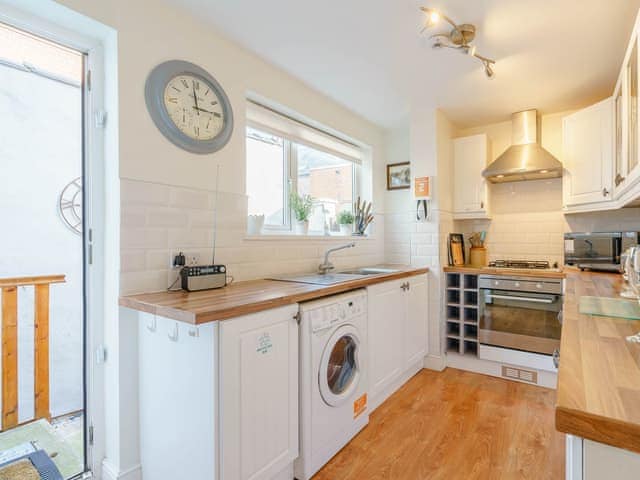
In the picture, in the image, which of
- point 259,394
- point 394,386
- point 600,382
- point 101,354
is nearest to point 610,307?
point 600,382

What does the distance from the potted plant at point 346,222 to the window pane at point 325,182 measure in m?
0.10

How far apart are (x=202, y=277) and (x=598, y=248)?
116 inches

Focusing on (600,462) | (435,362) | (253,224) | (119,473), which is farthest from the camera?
(435,362)

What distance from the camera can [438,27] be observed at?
6.25ft

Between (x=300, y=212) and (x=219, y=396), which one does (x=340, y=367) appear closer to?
(x=219, y=396)

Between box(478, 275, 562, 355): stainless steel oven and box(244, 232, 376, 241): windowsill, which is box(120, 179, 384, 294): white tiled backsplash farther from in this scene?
box(478, 275, 562, 355): stainless steel oven

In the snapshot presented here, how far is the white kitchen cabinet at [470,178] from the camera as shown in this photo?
327 centimetres

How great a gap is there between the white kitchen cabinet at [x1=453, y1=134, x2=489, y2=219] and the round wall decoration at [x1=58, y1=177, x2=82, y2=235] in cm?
311

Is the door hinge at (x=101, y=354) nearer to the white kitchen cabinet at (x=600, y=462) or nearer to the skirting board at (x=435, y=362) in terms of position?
the white kitchen cabinet at (x=600, y=462)

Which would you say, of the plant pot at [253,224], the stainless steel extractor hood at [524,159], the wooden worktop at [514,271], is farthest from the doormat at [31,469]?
the stainless steel extractor hood at [524,159]

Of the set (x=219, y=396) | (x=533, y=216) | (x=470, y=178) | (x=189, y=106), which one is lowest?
(x=219, y=396)

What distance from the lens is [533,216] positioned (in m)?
3.28

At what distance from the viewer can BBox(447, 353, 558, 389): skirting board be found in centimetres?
273

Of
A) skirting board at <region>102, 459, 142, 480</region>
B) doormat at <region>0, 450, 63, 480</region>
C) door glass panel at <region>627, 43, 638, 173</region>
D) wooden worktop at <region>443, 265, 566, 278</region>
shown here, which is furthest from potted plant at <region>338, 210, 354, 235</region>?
doormat at <region>0, 450, 63, 480</region>
